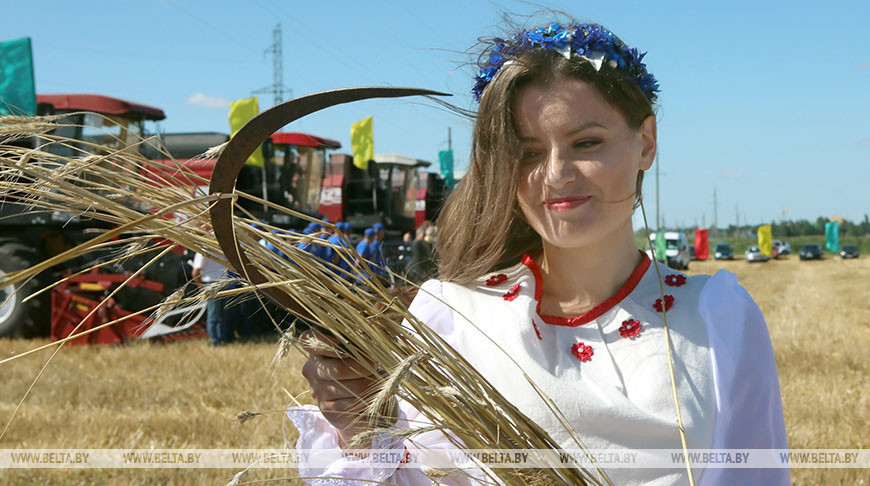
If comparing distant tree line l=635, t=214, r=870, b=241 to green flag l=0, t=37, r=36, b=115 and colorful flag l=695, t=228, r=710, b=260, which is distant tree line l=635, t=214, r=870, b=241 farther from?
green flag l=0, t=37, r=36, b=115

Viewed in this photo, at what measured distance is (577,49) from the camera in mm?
1391

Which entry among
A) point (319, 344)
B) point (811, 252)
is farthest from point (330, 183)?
point (811, 252)

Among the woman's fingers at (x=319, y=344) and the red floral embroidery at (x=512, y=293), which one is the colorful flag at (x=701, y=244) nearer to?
the red floral embroidery at (x=512, y=293)

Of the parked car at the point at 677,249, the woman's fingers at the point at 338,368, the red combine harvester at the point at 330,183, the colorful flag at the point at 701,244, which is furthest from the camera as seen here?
the colorful flag at the point at 701,244

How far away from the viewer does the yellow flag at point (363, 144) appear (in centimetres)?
1515

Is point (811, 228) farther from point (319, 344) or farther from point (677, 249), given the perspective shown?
point (319, 344)

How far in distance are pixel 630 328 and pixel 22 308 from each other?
26.7 ft

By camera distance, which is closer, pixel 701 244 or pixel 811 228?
pixel 701 244

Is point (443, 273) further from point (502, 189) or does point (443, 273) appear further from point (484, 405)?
point (484, 405)

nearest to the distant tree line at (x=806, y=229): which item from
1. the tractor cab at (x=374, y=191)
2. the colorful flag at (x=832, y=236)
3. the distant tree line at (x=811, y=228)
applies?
the distant tree line at (x=811, y=228)

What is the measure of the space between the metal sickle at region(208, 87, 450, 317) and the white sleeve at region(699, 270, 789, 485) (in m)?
0.77

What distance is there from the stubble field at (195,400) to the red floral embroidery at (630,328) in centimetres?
128

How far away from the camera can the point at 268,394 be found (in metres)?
4.81

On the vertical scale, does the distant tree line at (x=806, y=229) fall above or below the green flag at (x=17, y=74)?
A: below
